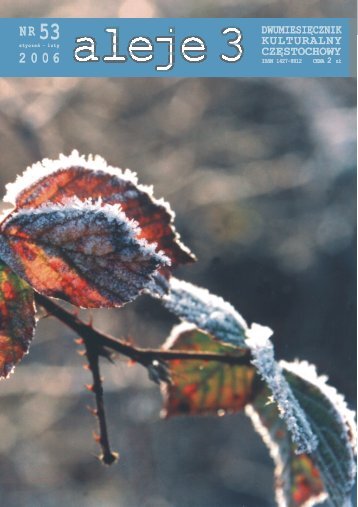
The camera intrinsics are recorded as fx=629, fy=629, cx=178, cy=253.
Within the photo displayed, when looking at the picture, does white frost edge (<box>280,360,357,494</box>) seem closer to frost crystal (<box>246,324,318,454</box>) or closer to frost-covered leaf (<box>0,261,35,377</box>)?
frost crystal (<box>246,324,318,454</box>)

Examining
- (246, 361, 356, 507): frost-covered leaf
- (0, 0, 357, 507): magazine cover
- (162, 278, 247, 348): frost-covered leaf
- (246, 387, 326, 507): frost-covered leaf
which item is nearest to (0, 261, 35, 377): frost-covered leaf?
(0, 0, 357, 507): magazine cover

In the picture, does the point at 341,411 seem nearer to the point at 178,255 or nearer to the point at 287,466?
the point at 287,466

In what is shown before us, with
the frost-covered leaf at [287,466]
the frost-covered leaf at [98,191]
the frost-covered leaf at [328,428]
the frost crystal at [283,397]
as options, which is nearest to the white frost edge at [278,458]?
the frost-covered leaf at [287,466]

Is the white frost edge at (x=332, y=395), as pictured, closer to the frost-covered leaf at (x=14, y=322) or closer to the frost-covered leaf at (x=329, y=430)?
the frost-covered leaf at (x=329, y=430)

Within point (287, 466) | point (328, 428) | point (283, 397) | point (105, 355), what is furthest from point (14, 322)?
point (287, 466)

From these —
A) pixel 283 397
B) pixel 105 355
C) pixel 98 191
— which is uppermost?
pixel 98 191

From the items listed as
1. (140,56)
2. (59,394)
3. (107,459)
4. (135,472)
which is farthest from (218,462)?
(107,459)

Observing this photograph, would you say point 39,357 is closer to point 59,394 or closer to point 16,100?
point 59,394
